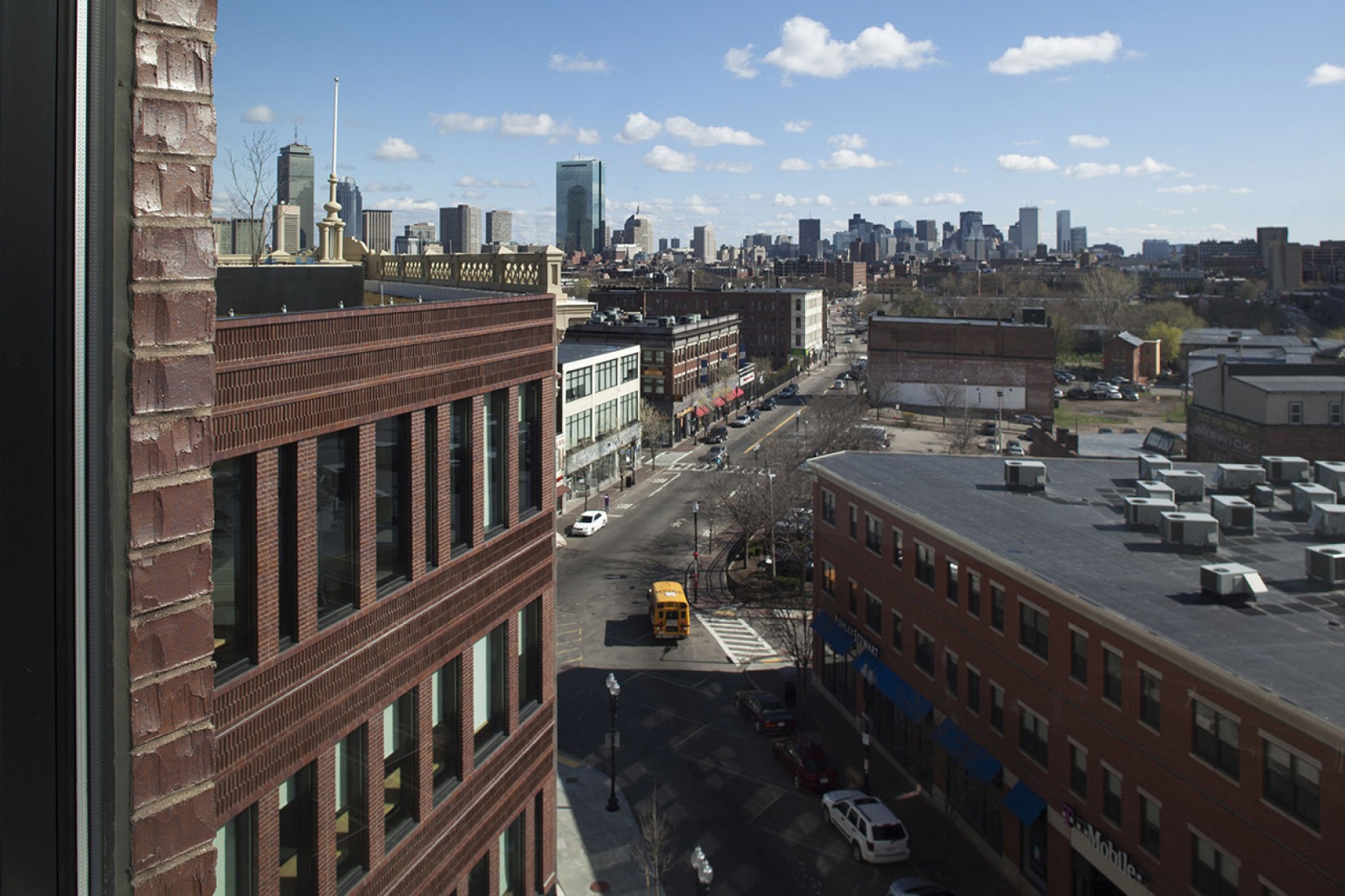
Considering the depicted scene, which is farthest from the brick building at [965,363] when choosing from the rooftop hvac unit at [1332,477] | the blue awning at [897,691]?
the blue awning at [897,691]

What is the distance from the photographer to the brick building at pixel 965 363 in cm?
10006

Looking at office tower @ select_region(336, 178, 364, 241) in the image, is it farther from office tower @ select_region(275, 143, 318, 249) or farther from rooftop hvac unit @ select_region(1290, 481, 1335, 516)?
rooftop hvac unit @ select_region(1290, 481, 1335, 516)

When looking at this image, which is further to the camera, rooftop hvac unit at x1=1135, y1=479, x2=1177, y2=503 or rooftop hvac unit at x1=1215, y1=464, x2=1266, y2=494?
rooftop hvac unit at x1=1215, y1=464, x2=1266, y2=494

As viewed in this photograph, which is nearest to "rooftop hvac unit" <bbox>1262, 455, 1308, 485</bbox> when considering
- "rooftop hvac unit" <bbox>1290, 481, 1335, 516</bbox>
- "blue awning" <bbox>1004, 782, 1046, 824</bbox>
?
"rooftop hvac unit" <bbox>1290, 481, 1335, 516</bbox>

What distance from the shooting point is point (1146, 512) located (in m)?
27.0

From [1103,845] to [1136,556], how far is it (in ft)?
22.3

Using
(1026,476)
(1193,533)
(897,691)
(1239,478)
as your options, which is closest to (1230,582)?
(1193,533)

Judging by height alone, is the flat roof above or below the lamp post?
above

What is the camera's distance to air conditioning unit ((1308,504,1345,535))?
25.6 m

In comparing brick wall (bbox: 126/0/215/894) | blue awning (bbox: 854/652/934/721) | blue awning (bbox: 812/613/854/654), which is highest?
brick wall (bbox: 126/0/215/894)

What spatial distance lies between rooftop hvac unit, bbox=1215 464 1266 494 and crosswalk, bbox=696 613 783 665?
16.4m

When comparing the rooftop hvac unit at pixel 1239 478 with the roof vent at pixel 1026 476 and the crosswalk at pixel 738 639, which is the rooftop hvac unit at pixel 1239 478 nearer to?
the roof vent at pixel 1026 476

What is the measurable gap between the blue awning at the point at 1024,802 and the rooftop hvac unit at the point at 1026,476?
A: 34.1 feet

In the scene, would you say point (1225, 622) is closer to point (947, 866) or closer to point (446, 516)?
point (947, 866)
